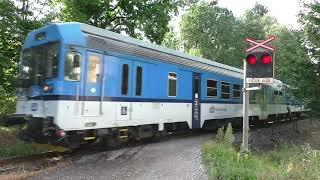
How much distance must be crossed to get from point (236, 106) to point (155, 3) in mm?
7627

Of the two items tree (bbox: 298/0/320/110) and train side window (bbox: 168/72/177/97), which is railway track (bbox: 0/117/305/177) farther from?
tree (bbox: 298/0/320/110)

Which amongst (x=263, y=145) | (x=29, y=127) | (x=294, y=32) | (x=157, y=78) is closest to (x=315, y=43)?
(x=294, y=32)

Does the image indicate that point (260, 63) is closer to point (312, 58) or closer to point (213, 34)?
point (312, 58)

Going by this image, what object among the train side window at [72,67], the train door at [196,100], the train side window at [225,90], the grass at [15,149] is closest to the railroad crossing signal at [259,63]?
the train side window at [72,67]

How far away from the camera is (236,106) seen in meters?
22.7

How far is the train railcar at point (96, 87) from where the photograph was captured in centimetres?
1133

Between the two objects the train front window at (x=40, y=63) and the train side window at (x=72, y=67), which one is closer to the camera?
the train side window at (x=72, y=67)

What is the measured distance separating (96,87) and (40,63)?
158 centimetres

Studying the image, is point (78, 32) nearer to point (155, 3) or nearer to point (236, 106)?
point (236, 106)

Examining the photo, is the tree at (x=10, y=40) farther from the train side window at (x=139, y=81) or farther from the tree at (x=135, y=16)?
the tree at (x=135, y=16)

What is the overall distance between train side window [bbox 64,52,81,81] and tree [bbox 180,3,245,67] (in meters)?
39.6

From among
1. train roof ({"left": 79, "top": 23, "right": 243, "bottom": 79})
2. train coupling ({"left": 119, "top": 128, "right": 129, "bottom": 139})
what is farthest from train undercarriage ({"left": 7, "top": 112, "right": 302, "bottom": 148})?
train roof ({"left": 79, "top": 23, "right": 243, "bottom": 79})

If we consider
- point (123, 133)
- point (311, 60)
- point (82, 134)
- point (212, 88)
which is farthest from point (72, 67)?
point (311, 60)

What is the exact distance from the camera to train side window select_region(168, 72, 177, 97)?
15.9 m
